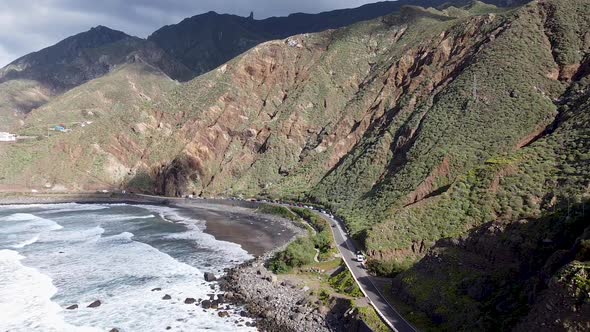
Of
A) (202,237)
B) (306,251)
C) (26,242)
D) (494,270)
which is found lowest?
(202,237)

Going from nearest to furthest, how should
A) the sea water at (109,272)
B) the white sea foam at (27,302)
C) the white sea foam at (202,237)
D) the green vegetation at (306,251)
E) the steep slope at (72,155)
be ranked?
the white sea foam at (27,302), the sea water at (109,272), the green vegetation at (306,251), the white sea foam at (202,237), the steep slope at (72,155)

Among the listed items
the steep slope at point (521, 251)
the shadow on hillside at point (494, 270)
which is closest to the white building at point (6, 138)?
the steep slope at point (521, 251)

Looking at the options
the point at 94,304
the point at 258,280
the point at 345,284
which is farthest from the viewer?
the point at 258,280

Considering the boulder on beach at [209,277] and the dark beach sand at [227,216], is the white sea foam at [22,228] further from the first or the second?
the boulder on beach at [209,277]

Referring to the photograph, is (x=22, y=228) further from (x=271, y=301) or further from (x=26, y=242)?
(x=271, y=301)

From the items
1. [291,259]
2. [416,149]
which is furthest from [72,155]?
[291,259]

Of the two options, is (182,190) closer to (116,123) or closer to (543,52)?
(116,123)
